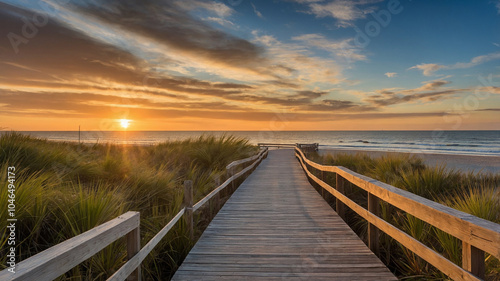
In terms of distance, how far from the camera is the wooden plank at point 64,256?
135 cm

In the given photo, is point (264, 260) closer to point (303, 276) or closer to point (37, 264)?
point (303, 276)

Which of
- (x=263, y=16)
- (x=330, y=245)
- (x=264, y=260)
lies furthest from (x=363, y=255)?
(x=263, y=16)

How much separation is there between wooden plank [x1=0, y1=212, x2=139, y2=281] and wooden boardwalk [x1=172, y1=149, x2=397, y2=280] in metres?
1.45

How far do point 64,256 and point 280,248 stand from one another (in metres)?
3.09

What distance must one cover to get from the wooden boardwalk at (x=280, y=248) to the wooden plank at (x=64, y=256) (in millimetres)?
1447

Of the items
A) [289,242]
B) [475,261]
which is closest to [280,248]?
[289,242]

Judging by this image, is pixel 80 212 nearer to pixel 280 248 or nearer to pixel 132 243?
pixel 132 243

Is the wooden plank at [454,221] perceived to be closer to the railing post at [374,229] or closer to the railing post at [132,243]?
the railing post at [374,229]

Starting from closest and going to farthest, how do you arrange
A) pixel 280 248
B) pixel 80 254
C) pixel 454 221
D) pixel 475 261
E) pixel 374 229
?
pixel 80 254
pixel 475 261
pixel 454 221
pixel 374 229
pixel 280 248

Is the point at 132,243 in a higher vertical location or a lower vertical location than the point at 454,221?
lower

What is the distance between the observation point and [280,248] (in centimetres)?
416

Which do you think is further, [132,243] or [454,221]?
[132,243]

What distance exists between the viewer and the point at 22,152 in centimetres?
648

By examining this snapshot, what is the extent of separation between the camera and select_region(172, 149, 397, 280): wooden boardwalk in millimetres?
3369
